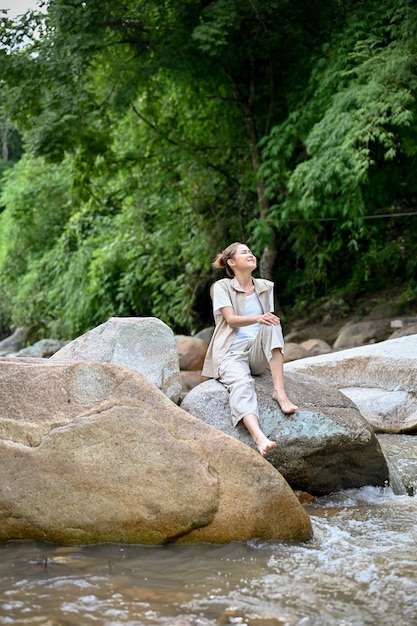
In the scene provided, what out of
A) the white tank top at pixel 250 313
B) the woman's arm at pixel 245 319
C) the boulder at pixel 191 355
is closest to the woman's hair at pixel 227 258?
the white tank top at pixel 250 313

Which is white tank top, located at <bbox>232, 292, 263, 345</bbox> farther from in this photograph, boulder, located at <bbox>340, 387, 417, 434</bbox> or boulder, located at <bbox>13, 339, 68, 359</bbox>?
boulder, located at <bbox>13, 339, 68, 359</bbox>

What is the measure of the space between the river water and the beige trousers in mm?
944

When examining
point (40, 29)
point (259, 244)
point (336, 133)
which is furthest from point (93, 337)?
point (40, 29)

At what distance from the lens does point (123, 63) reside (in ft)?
48.6

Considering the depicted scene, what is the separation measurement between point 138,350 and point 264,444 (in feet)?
4.69

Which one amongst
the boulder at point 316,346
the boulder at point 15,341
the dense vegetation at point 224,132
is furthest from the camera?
the boulder at point 15,341

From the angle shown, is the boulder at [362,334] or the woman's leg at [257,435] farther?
the boulder at [362,334]

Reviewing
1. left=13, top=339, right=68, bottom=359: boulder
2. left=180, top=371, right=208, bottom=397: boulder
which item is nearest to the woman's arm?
left=180, top=371, right=208, bottom=397: boulder

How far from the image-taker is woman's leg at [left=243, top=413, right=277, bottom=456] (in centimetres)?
505

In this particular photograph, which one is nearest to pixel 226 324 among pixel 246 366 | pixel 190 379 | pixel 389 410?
pixel 246 366

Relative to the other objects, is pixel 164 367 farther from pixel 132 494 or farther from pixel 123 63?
pixel 123 63

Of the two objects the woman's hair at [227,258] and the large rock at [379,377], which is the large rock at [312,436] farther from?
the large rock at [379,377]

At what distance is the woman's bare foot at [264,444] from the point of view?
5.04 m

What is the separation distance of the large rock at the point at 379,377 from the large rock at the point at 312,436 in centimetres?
186
